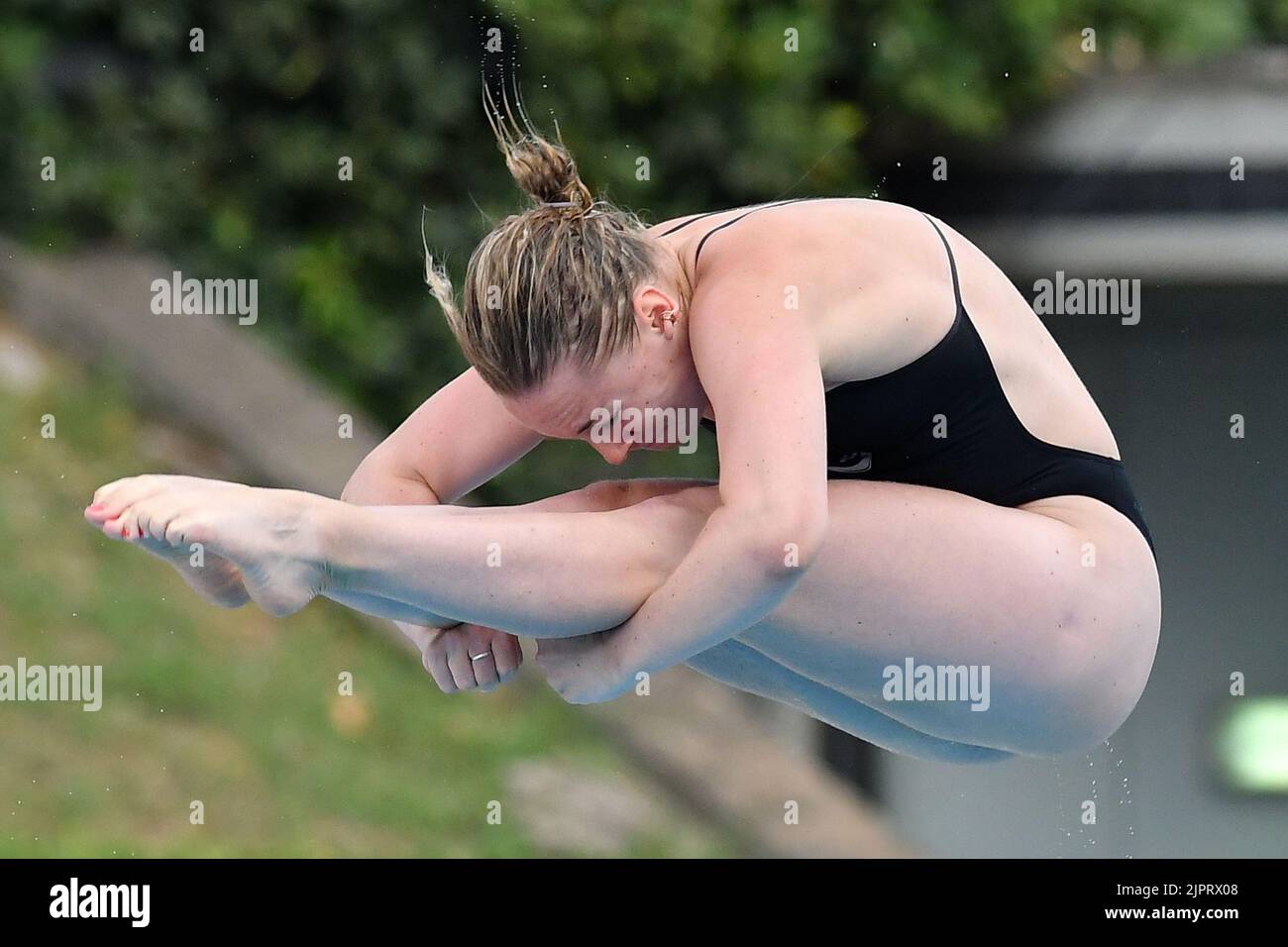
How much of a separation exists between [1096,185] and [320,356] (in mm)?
1737

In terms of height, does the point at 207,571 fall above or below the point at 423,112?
below

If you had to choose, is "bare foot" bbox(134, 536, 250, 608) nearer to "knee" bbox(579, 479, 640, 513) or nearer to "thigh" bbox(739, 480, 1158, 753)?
"knee" bbox(579, 479, 640, 513)

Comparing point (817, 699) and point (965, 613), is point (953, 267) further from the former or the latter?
point (817, 699)

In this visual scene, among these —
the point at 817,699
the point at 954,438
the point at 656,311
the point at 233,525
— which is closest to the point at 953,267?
the point at 954,438

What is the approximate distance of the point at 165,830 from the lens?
9.23ft

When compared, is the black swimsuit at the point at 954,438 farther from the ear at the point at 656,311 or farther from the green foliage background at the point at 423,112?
the green foliage background at the point at 423,112

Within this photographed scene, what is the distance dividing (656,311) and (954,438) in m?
0.31

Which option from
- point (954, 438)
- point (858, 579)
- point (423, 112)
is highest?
point (423, 112)

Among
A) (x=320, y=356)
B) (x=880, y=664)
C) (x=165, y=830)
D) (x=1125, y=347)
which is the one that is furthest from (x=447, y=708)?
(x=880, y=664)

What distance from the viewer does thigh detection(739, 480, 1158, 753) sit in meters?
1.28

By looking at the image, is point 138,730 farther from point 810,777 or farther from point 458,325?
point 458,325

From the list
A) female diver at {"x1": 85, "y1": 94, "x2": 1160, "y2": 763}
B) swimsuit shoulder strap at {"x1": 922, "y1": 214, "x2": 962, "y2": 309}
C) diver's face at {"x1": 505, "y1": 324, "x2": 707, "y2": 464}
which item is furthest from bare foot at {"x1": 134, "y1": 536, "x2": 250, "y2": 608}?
Answer: swimsuit shoulder strap at {"x1": 922, "y1": 214, "x2": 962, "y2": 309}

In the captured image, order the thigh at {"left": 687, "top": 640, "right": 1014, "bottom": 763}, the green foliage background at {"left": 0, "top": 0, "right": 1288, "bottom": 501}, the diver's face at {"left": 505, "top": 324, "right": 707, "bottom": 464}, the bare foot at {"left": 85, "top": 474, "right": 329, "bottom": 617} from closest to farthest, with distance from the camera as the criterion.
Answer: the bare foot at {"left": 85, "top": 474, "right": 329, "bottom": 617}, the diver's face at {"left": 505, "top": 324, "right": 707, "bottom": 464}, the thigh at {"left": 687, "top": 640, "right": 1014, "bottom": 763}, the green foliage background at {"left": 0, "top": 0, "right": 1288, "bottom": 501}

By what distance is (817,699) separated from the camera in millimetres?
1488
